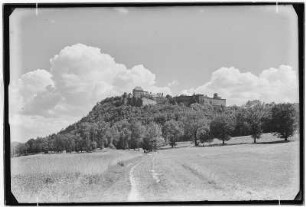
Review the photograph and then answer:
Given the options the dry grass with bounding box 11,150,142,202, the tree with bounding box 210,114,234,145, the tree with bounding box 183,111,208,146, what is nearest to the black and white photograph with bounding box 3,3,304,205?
the dry grass with bounding box 11,150,142,202

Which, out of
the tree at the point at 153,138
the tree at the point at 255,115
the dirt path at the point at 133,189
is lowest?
the dirt path at the point at 133,189

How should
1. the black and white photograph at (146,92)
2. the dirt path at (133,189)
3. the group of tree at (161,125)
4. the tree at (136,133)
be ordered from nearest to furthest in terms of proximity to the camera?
the dirt path at (133,189) → the black and white photograph at (146,92) → the group of tree at (161,125) → the tree at (136,133)

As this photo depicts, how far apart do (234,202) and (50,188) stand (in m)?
4.52


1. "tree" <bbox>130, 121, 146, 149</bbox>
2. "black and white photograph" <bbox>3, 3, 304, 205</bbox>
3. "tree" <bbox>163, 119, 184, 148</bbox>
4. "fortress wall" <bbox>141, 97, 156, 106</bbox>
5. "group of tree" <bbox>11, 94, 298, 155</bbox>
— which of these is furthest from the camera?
"tree" <bbox>163, 119, 184, 148</bbox>

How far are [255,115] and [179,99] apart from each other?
196 cm

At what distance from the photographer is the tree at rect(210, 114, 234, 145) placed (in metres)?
17.0

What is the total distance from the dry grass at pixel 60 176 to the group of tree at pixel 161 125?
11.3 inches

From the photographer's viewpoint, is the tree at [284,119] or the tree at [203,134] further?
the tree at [203,134]

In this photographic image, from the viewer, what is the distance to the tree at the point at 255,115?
55.0 ft

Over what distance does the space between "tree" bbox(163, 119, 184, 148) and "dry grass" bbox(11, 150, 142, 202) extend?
1197 millimetres

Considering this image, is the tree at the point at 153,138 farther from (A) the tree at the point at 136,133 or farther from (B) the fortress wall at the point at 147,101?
(B) the fortress wall at the point at 147,101

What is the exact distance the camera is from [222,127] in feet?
55.8

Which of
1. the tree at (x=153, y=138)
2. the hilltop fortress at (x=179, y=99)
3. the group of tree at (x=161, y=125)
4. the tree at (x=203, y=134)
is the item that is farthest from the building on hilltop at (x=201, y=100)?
the tree at (x=153, y=138)

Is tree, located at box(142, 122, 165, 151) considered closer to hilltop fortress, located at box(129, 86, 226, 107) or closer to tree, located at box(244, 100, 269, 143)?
hilltop fortress, located at box(129, 86, 226, 107)
